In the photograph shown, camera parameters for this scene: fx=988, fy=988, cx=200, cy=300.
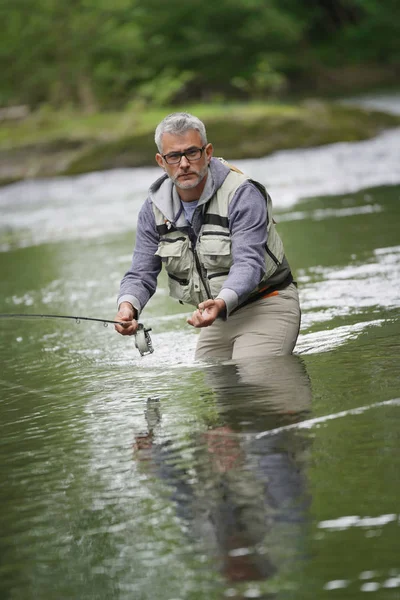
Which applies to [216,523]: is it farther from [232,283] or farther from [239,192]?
[239,192]

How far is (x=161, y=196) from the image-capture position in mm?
4367

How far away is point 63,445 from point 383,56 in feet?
131

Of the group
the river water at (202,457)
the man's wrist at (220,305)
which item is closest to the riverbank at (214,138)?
the river water at (202,457)

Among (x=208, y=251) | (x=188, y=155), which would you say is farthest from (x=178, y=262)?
(x=188, y=155)

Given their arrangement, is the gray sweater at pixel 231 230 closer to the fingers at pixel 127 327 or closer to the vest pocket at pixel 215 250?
the vest pocket at pixel 215 250

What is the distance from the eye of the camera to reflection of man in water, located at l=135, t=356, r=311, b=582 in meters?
2.47

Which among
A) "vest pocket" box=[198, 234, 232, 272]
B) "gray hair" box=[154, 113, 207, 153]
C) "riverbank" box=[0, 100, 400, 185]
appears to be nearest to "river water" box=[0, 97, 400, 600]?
"vest pocket" box=[198, 234, 232, 272]

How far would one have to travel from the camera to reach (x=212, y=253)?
426 cm

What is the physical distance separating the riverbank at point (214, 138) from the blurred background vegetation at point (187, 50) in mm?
6837

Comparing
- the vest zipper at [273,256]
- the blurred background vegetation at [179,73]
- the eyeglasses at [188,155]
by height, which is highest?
the blurred background vegetation at [179,73]

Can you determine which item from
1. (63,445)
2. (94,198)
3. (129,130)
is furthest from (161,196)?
(129,130)

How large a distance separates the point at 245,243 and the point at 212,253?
177 millimetres

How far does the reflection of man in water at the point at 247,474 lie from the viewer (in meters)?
2.47

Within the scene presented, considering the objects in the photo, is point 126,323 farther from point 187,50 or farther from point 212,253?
point 187,50
